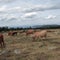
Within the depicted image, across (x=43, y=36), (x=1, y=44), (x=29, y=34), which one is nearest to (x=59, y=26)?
(x=29, y=34)

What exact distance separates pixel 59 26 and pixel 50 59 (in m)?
131

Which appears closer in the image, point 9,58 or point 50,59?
point 50,59

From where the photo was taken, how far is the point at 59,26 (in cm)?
14650

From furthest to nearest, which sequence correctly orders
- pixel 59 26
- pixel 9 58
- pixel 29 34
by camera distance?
1. pixel 59 26
2. pixel 29 34
3. pixel 9 58

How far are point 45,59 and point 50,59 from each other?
0.33 meters

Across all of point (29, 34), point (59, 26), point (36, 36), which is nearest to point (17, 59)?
point (36, 36)

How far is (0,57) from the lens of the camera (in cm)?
1788

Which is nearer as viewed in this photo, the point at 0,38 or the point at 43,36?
the point at 0,38

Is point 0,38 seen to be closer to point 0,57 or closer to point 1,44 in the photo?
point 1,44

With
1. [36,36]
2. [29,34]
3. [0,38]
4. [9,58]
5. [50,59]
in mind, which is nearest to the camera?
[50,59]

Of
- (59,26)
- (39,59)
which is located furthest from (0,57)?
(59,26)

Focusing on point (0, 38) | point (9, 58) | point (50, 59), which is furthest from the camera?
point (0, 38)

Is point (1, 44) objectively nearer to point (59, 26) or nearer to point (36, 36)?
point (36, 36)

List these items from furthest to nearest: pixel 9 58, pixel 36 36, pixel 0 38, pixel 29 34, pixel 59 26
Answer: pixel 59 26 < pixel 29 34 < pixel 36 36 < pixel 0 38 < pixel 9 58
